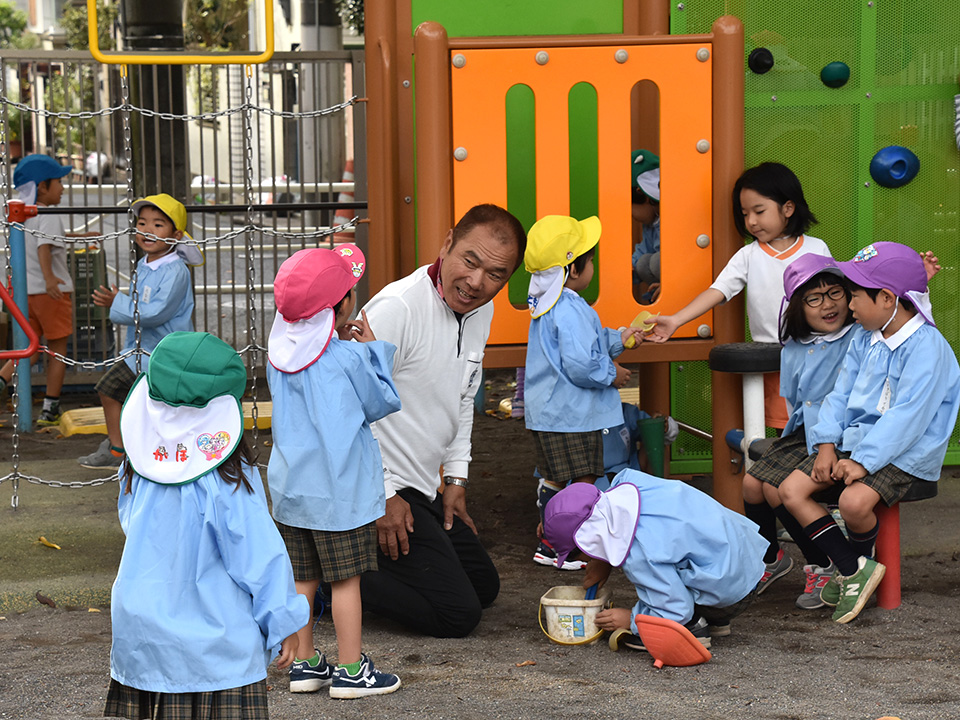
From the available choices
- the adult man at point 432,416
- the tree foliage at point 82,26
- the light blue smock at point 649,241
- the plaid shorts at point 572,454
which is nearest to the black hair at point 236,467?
the adult man at point 432,416

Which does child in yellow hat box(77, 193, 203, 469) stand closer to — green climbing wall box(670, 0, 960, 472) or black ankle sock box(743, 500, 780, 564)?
green climbing wall box(670, 0, 960, 472)

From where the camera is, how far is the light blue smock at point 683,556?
11.5ft

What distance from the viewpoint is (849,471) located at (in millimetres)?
3867

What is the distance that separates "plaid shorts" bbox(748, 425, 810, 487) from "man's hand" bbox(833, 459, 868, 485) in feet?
0.71

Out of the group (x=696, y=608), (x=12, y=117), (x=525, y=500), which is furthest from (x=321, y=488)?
(x=12, y=117)

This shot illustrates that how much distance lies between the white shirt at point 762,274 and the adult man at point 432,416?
1.24m

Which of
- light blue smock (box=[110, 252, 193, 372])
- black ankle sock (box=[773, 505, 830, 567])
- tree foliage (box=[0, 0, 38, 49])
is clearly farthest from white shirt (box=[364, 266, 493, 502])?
tree foliage (box=[0, 0, 38, 49])

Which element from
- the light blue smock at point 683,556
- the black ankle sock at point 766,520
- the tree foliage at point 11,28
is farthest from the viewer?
the tree foliage at point 11,28

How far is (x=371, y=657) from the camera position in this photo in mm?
3688

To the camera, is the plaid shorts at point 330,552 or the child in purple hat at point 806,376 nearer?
the plaid shorts at point 330,552

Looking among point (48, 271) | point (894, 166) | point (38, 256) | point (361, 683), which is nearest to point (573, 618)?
point (361, 683)

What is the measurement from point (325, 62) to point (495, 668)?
17.2 feet

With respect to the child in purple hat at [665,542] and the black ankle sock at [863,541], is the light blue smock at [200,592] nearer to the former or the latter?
the child in purple hat at [665,542]

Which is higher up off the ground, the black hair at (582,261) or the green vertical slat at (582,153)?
the green vertical slat at (582,153)
